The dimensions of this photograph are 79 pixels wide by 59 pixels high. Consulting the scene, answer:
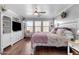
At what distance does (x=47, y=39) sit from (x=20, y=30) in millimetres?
471

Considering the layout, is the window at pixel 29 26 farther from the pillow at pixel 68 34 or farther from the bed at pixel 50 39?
the pillow at pixel 68 34

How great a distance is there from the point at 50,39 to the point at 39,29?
24cm

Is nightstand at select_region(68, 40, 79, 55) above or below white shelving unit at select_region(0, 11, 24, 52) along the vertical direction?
below

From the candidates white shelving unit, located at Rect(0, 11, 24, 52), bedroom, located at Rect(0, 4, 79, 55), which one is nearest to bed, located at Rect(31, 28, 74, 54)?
bedroom, located at Rect(0, 4, 79, 55)

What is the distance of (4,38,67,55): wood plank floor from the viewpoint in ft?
4.55

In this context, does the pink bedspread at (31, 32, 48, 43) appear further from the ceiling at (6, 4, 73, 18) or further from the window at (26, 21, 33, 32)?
the ceiling at (6, 4, 73, 18)

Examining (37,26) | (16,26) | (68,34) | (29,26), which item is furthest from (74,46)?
(16,26)

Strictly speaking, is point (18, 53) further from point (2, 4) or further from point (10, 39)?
point (2, 4)

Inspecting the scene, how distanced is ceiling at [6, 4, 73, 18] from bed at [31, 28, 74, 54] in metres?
0.28

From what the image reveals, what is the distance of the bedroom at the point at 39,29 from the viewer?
4.50 feet

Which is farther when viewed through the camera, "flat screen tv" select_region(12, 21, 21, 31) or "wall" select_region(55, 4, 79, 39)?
"flat screen tv" select_region(12, 21, 21, 31)

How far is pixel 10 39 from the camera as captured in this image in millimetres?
1485
